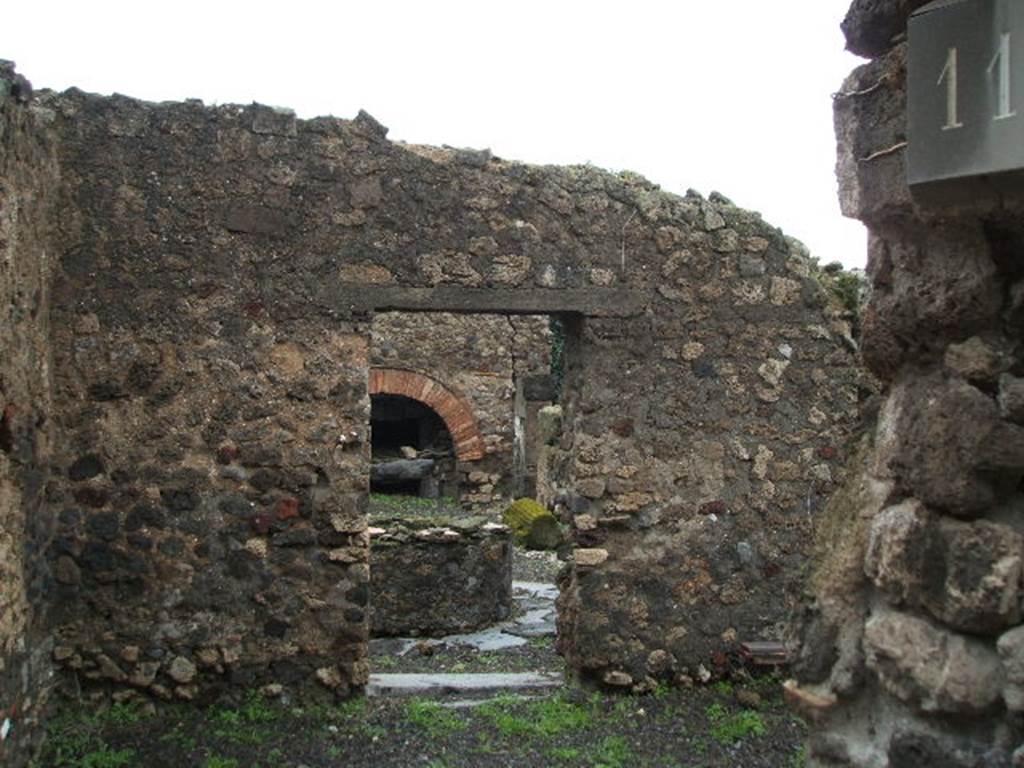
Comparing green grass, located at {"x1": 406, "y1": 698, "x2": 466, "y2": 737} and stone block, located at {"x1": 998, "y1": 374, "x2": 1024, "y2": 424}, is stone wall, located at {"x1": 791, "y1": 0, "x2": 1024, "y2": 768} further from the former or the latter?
green grass, located at {"x1": 406, "y1": 698, "x2": 466, "y2": 737}

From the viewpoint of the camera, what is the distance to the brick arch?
15398 millimetres

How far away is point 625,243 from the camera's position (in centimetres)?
627

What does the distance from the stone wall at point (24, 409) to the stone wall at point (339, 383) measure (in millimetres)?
192

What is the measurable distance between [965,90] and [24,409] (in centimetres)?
419

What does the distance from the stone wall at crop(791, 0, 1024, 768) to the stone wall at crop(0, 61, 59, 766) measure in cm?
344

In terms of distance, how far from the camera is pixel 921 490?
210cm

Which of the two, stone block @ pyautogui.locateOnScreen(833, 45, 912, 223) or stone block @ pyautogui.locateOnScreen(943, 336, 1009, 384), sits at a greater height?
stone block @ pyautogui.locateOnScreen(833, 45, 912, 223)

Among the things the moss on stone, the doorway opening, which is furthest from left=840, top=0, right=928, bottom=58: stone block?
the moss on stone

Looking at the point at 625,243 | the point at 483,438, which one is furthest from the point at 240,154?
the point at 483,438

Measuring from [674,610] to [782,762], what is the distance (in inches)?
49.1

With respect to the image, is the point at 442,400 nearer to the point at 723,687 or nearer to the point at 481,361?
the point at 481,361

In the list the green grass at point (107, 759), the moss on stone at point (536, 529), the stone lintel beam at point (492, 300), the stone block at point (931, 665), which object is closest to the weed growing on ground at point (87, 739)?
the green grass at point (107, 759)

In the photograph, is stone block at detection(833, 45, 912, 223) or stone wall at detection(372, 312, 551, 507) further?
stone wall at detection(372, 312, 551, 507)

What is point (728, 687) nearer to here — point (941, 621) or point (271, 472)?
point (271, 472)
